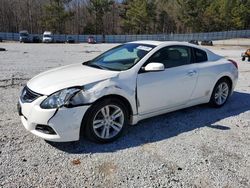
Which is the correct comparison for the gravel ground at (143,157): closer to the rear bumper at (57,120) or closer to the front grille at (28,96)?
the rear bumper at (57,120)

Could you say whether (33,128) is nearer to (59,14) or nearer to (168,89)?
(168,89)

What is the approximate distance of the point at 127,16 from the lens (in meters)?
66.2

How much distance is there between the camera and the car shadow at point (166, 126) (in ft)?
13.0

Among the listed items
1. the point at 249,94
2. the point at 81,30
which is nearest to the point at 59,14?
the point at 81,30

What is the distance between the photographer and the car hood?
3795 mm

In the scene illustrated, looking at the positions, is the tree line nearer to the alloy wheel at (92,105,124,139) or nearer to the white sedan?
the white sedan

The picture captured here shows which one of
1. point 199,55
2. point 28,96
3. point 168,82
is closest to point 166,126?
point 168,82

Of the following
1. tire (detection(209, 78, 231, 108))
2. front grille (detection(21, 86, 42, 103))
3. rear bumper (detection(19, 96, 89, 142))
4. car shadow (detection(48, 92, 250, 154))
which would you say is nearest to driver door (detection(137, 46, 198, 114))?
car shadow (detection(48, 92, 250, 154))

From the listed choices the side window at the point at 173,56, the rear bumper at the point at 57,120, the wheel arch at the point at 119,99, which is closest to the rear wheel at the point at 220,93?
the side window at the point at 173,56

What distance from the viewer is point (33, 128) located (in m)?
3.76

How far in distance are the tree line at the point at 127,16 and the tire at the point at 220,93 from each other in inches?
2185

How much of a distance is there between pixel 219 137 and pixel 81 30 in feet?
240

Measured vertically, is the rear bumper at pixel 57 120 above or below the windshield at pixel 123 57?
below

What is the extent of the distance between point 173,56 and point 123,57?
899 mm
